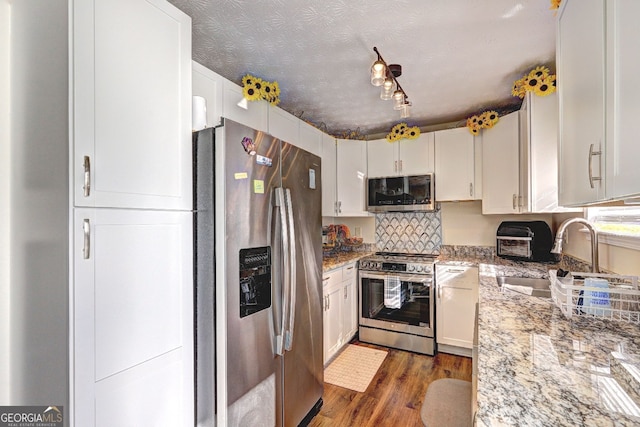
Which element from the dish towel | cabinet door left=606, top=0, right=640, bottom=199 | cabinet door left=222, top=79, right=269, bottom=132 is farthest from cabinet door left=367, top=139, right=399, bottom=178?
cabinet door left=606, top=0, right=640, bottom=199

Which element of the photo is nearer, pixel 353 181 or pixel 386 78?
pixel 386 78

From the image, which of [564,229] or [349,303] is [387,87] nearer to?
[564,229]

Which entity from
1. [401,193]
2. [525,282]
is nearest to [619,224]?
[525,282]

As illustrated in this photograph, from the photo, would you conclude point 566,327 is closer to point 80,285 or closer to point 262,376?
point 262,376

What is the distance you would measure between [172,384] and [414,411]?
1677 millimetres

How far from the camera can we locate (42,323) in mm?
1039

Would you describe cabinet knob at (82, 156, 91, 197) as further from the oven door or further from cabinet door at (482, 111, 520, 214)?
cabinet door at (482, 111, 520, 214)

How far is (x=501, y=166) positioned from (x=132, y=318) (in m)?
2.94

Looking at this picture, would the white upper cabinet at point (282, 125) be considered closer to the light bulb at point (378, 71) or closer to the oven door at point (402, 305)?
the light bulb at point (378, 71)

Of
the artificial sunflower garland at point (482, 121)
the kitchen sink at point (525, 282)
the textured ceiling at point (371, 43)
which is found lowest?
the kitchen sink at point (525, 282)

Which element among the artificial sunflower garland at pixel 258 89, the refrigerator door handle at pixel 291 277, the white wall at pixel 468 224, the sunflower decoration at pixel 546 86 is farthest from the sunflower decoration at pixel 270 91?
the white wall at pixel 468 224

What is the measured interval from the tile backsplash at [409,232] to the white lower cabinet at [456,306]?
0.58 meters

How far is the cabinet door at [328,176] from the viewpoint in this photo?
127 inches

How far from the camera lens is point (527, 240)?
254cm
